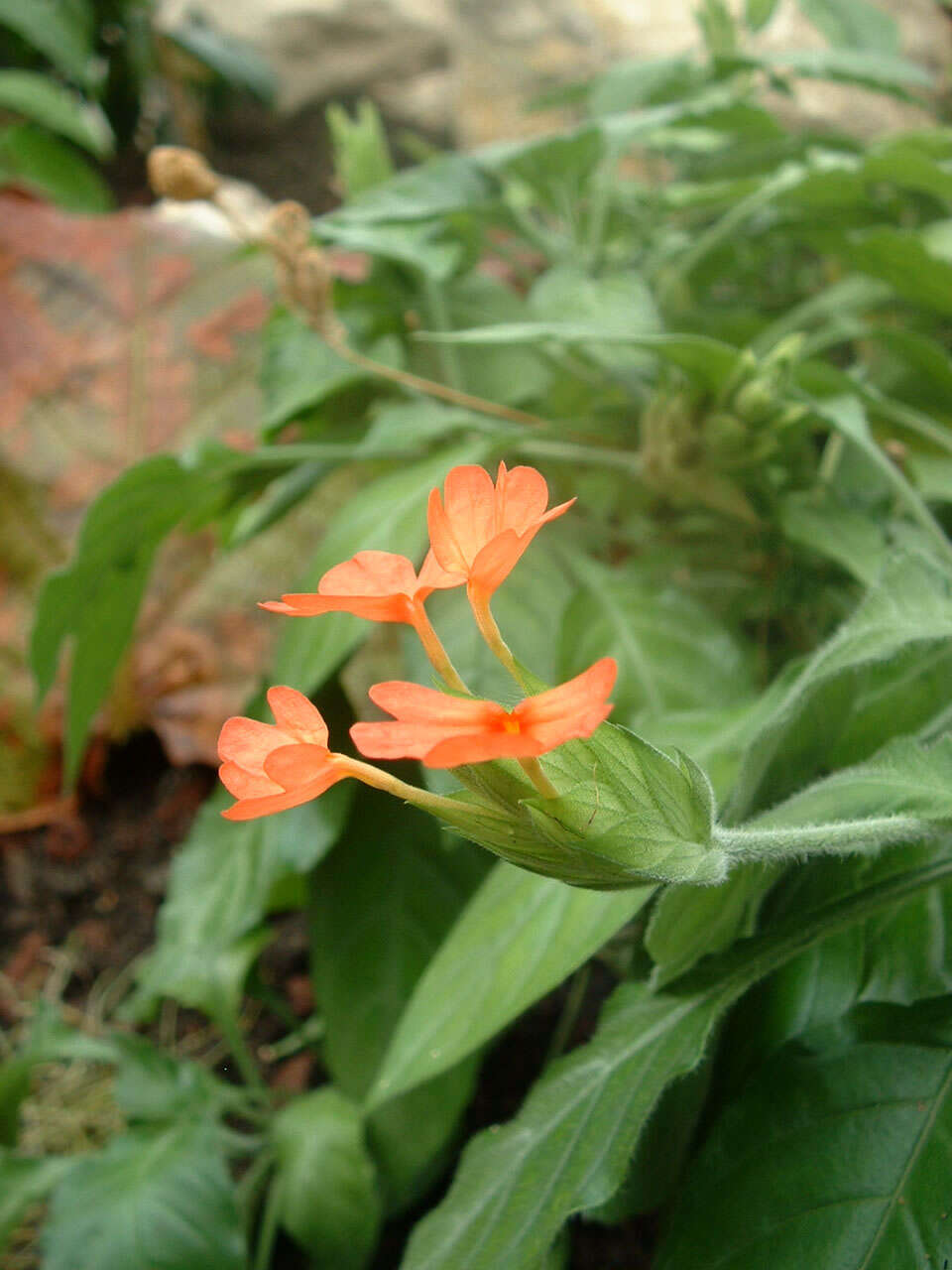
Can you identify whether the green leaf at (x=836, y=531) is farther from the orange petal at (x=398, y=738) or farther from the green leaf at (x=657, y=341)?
the orange petal at (x=398, y=738)

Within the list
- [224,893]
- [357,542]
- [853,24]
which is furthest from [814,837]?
[853,24]

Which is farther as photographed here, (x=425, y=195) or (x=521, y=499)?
(x=425, y=195)

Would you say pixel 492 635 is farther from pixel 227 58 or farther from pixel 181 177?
pixel 227 58

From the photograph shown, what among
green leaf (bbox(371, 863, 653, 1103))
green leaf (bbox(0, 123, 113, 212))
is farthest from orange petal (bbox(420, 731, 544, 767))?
green leaf (bbox(0, 123, 113, 212))

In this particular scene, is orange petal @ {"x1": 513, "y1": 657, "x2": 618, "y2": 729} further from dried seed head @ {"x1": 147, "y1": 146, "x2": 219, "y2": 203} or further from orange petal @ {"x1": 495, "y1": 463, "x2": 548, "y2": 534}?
dried seed head @ {"x1": 147, "y1": 146, "x2": 219, "y2": 203}

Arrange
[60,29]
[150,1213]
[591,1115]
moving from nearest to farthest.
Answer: [591,1115] → [150,1213] → [60,29]

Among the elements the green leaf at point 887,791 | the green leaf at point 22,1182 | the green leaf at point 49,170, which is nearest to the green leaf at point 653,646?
the green leaf at point 887,791

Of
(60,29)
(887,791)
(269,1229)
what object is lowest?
(269,1229)

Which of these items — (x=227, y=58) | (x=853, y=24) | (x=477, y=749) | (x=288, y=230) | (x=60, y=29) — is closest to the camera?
(x=477, y=749)
